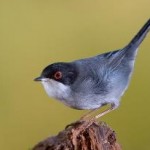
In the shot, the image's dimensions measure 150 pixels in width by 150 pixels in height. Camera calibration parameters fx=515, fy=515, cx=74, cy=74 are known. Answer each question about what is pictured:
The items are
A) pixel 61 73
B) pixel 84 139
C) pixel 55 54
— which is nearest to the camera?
pixel 84 139

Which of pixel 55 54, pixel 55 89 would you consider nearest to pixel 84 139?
pixel 55 89

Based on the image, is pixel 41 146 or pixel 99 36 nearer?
pixel 41 146

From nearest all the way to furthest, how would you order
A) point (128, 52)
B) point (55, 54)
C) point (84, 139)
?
point (84, 139), point (128, 52), point (55, 54)

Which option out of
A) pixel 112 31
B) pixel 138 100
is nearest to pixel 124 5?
pixel 112 31

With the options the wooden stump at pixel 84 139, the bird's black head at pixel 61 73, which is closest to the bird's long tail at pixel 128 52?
the bird's black head at pixel 61 73

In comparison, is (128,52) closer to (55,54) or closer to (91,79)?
(91,79)

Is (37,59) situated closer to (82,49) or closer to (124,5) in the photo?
(82,49)
